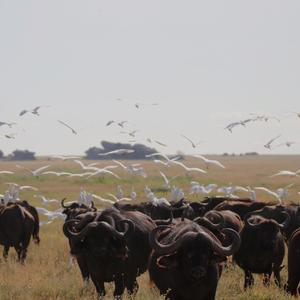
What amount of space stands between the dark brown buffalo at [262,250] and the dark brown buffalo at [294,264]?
1.51m

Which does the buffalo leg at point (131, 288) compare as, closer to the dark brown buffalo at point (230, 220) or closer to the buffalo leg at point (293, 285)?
the buffalo leg at point (293, 285)

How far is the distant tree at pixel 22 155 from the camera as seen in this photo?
14138cm

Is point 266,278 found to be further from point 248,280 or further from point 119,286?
point 119,286

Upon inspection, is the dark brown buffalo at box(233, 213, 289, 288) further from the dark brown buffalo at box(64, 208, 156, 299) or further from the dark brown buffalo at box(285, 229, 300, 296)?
the dark brown buffalo at box(64, 208, 156, 299)

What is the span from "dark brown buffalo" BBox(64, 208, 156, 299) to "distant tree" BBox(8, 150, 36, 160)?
130 metres

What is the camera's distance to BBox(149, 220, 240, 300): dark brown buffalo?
9250 mm

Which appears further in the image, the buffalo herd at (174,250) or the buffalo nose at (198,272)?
the buffalo herd at (174,250)

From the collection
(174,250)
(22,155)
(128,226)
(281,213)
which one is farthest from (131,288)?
(22,155)

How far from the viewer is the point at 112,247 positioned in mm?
11586

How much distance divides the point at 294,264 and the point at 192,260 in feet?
10.6

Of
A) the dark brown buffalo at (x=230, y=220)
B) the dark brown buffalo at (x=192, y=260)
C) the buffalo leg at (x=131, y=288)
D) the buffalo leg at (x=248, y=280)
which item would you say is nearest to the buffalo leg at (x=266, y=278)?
the buffalo leg at (x=248, y=280)

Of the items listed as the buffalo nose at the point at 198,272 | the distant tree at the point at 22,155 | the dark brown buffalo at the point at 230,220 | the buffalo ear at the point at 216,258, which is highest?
the buffalo ear at the point at 216,258

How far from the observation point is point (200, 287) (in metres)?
9.55

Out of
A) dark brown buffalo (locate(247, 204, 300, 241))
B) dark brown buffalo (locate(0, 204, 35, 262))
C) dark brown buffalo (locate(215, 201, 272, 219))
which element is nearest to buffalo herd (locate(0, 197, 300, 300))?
dark brown buffalo (locate(247, 204, 300, 241))
